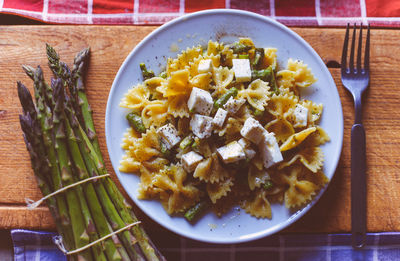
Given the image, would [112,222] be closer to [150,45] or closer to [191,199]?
[191,199]

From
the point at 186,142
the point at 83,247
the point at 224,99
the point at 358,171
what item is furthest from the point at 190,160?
the point at 358,171

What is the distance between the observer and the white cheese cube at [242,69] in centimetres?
292

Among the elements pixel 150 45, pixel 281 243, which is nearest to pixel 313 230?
pixel 281 243

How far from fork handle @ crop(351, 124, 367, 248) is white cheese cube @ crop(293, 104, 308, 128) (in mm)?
551

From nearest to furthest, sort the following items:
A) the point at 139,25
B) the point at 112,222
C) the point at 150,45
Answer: the point at 112,222, the point at 150,45, the point at 139,25

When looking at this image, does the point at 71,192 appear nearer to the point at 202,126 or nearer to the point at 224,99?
the point at 202,126

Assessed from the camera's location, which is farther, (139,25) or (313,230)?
(139,25)

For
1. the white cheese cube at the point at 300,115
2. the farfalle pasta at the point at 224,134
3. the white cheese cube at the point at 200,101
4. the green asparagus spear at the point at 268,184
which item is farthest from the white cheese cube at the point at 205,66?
the green asparagus spear at the point at 268,184

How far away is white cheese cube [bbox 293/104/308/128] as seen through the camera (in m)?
2.90

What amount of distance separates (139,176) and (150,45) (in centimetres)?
100

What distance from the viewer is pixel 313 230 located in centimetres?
317

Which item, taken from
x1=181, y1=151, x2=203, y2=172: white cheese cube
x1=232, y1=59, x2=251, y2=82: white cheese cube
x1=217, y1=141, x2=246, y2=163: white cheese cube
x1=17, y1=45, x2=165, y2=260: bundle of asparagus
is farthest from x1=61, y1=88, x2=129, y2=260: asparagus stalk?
x1=232, y1=59, x2=251, y2=82: white cheese cube

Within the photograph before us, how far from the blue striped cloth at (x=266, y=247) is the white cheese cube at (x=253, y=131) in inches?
34.4

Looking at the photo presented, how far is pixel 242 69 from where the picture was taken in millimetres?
2926
